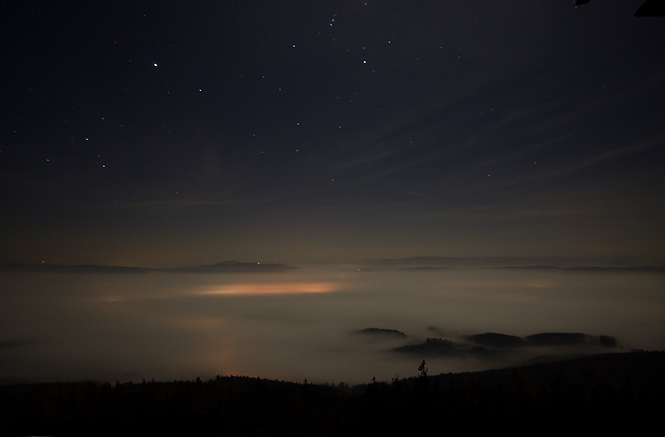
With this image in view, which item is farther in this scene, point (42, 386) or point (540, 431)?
point (42, 386)

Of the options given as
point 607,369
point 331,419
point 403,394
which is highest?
point 403,394

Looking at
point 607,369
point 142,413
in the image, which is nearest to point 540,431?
point 142,413

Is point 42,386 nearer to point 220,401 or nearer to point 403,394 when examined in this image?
point 220,401

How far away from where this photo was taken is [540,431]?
39.2 meters

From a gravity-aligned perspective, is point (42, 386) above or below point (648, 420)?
above

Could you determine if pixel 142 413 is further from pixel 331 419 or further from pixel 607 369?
pixel 607 369

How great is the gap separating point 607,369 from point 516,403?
150519 millimetres

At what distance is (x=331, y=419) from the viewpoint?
55.9 meters

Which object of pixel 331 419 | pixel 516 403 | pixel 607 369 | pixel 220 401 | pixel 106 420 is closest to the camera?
pixel 516 403

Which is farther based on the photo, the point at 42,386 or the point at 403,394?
the point at 403,394

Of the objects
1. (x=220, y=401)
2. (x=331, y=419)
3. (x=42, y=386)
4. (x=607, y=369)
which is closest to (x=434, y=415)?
(x=331, y=419)

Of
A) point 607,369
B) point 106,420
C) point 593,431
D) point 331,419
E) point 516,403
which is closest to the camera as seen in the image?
point 593,431

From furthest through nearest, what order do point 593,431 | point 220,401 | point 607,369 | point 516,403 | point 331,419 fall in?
point 607,369, point 331,419, point 220,401, point 516,403, point 593,431

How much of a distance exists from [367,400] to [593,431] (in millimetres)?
28313
